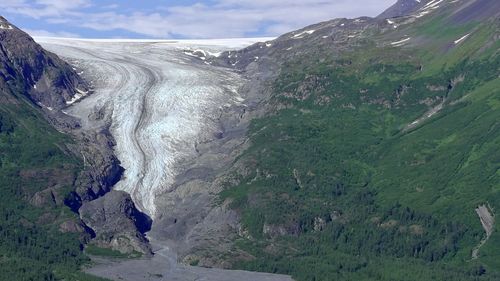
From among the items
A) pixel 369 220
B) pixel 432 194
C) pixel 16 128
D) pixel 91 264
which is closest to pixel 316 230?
pixel 369 220

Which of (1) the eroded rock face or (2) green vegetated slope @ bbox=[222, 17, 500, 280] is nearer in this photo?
(2) green vegetated slope @ bbox=[222, 17, 500, 280]

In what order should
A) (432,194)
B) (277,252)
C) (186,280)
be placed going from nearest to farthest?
(186,280) → (277,252) → (432,194)

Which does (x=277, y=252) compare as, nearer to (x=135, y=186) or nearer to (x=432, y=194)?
(x=432, y=194)

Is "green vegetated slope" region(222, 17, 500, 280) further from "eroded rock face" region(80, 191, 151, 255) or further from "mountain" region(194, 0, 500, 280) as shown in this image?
"eroded rock face" region(80, 191, 151, 255)

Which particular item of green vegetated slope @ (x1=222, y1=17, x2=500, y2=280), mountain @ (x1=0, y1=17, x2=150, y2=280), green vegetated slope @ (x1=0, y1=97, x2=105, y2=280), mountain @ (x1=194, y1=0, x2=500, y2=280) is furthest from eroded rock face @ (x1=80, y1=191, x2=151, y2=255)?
green vegetated slope @ (x1=222, y1=17, x2=500, y2=280)

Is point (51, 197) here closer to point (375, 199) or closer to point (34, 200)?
point (34, 200)

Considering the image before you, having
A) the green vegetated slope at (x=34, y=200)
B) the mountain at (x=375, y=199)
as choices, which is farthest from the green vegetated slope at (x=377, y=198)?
the green vegetated slope at (x=34, y=200)

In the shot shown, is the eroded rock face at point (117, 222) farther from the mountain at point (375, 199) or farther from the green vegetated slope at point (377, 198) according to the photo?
the green vegetated slope at point (377, 198)
